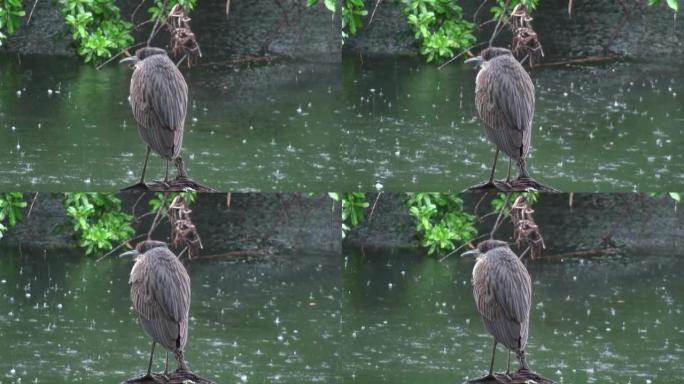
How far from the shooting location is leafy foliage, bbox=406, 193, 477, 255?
6.98 m

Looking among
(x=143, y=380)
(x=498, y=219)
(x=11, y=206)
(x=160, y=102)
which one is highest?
(x=160, y=102)

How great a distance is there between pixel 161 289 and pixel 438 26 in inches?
74.2

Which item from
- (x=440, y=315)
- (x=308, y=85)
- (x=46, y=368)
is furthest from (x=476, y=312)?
(x=46, y=368)

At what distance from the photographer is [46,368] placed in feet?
22.0

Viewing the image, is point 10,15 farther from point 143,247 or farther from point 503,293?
point 503,293

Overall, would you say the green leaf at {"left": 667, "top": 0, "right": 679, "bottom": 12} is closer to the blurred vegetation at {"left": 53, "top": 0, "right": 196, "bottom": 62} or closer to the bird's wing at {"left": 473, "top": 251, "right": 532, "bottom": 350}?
the bird's wing at {"left": 473, "top": 251, "right": 532, "bottom": 350}

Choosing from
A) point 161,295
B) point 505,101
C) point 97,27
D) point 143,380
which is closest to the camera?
point 161,295

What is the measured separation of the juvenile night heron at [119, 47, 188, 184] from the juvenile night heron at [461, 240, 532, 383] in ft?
4.25

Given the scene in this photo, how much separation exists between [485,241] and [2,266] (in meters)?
2.25

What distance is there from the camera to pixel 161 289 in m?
6.34

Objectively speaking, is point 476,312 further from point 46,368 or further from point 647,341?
point 46,368

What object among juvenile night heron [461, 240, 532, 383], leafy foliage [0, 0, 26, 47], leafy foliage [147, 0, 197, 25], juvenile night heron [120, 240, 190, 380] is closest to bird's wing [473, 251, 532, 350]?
juvenile night heron [461, 240, 532, 383]

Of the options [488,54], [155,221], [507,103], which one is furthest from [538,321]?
[155,221]

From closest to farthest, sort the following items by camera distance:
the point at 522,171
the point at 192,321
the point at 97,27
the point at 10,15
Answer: the point at 522,171 → the point at 192,321 → the point at 97,27 → the point at 10,15
